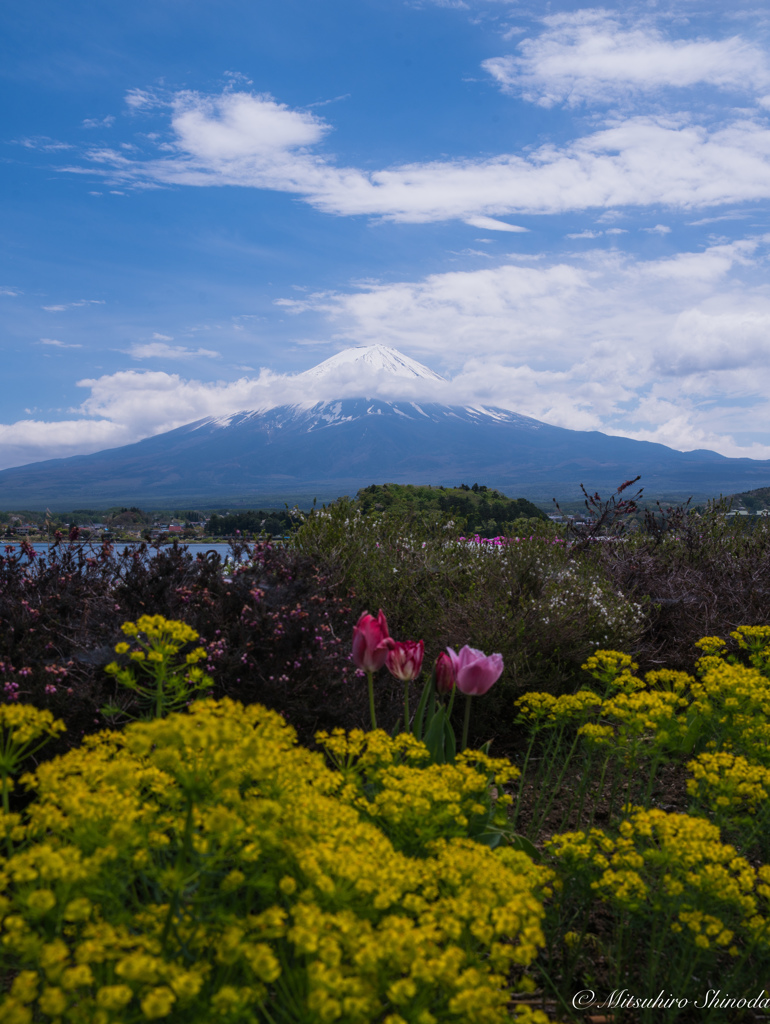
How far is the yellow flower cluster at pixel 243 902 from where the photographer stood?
47.8 inches

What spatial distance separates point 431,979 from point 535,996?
5.23 ft

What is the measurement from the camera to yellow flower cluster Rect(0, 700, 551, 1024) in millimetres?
1214

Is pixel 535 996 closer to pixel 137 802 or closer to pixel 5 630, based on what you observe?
pixel 137 802

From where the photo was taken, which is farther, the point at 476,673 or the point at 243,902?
the point at 476,673

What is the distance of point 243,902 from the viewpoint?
1605 mm

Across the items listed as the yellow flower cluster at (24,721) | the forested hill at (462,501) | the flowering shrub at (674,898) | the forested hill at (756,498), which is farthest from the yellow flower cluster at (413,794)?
the forested hill at (756,498)

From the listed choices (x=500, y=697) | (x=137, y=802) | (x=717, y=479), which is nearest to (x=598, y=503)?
(x=500, y=697)

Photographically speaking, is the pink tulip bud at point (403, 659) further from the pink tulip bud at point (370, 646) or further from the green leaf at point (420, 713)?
the green leaf at point (420, 713)

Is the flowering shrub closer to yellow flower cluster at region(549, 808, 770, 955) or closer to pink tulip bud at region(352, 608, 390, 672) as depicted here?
yellow flower cluster at region(549, 808, 770, 955)

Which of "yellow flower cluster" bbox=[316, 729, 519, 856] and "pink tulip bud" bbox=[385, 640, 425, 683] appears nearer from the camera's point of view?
"yellow flower cluster" bbox=[316, 729, 519, 856]

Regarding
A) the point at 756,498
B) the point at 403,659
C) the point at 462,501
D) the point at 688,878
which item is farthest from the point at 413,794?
the point at 756,498

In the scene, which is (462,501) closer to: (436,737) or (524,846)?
(436,737)

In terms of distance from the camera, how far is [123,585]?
4168mm

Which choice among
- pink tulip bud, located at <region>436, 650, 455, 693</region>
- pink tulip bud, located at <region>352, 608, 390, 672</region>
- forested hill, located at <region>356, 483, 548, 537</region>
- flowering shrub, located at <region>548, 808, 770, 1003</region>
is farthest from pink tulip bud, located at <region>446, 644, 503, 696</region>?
forested hill, located at <region>356, 483, 548, 537</region>
